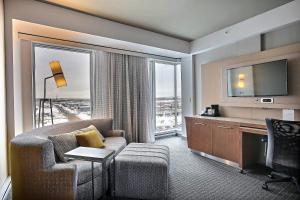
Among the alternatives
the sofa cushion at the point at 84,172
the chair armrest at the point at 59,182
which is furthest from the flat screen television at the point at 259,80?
the chair armrest at the point at 59,182

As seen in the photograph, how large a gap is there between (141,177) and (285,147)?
1.83m

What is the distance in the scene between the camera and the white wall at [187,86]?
496cm

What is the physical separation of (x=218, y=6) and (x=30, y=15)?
2.96 m

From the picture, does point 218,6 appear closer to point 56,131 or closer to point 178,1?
point 178,1

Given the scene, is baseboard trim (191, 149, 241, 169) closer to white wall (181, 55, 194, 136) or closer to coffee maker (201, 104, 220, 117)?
coffee maker (201, 104, 220, 117)

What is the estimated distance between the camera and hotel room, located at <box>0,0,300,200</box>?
215 centimetres

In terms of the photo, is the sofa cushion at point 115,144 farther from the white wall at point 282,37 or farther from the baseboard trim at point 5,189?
the white wall at point 282,37

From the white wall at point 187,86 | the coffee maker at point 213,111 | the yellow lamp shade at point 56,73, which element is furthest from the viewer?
the white wall at point 187,86

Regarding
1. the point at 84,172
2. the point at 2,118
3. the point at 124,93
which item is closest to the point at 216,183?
the point at 84,172

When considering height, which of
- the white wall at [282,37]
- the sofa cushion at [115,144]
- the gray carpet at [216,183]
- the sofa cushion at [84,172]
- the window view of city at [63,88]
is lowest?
the gray carpet at [216,183]

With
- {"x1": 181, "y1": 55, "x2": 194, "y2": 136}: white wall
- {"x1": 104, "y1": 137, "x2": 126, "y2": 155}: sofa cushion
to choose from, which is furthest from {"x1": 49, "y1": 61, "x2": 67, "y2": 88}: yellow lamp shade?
{"x1": 181, "y1": 55, "x2": 194, "y2": 136}: white wall

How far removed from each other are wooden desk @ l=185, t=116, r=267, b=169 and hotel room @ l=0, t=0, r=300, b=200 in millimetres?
20

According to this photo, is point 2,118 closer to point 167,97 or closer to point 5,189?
point 5,189

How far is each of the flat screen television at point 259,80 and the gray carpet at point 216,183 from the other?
1363 millimetres
